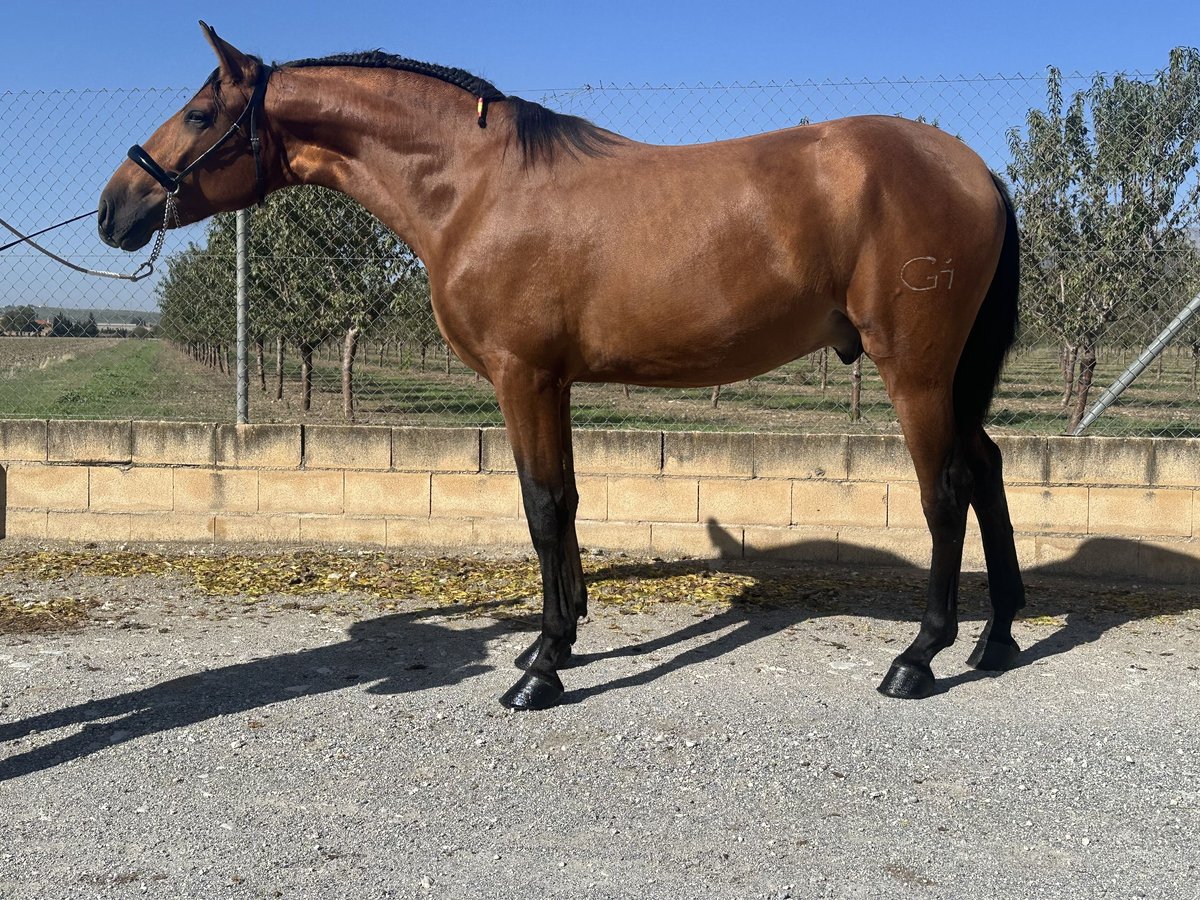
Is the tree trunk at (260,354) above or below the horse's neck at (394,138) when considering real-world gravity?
below

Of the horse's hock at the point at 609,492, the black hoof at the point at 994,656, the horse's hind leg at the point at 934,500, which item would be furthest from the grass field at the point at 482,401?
the horse's hind leg at the point at 934,500

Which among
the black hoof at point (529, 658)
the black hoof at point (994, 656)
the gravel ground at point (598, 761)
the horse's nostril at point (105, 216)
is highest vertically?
the horse's nostril at point (105, 216)

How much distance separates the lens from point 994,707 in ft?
13.1

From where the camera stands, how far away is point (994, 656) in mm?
4484

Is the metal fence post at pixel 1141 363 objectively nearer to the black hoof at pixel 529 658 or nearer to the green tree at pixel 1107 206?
the green tree at pixel 1107 206

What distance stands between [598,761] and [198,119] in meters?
3.00

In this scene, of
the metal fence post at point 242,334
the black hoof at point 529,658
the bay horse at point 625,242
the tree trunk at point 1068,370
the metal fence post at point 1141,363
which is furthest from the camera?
the tree trunk at point 1068,370

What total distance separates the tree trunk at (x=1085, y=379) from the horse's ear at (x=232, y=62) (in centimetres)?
485

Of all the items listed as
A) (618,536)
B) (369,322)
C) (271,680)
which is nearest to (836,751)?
(271,680)

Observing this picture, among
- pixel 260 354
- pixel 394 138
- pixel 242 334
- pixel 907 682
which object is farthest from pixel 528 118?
pixel 260 354

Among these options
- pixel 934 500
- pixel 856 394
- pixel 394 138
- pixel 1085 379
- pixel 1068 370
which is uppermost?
pixel 394 138

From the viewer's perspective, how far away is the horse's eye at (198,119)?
4.42 metres

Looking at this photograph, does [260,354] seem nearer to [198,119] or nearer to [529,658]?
[198,119]

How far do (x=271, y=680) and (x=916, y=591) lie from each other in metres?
3.37
